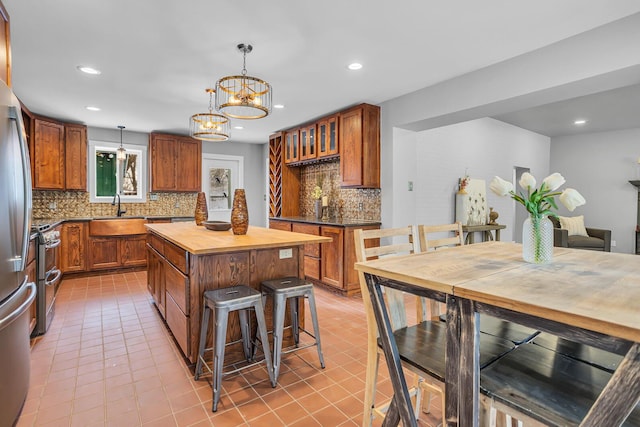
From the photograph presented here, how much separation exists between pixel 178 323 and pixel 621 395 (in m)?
2.51

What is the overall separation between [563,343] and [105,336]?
330cm

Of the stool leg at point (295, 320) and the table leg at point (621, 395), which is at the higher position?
the table leg at point (621, 395)

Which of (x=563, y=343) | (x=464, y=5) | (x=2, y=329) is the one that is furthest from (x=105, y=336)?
(x=464, y=5)

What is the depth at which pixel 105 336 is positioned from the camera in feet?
9.46

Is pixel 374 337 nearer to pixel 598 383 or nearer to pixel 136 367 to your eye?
pixel 598 383

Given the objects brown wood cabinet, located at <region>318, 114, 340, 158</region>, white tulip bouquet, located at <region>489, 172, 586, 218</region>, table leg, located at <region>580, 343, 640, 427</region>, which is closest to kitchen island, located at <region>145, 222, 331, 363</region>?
white tulip bouquet, located at <region>489, 172, 586, 218</region>

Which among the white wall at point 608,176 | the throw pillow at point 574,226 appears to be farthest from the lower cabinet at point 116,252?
the white wall at point 608,176

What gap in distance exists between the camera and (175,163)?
616 centimetres

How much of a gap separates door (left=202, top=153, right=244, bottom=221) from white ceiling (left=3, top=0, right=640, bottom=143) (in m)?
2.84

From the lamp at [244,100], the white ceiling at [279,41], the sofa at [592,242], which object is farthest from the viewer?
the sofa at [592,242]

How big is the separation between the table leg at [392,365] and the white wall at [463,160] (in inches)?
Result: 115

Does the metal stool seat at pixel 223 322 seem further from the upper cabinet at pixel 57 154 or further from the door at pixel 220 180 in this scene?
the door at pixel 220 180

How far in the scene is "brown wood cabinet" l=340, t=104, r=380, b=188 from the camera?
424 cm

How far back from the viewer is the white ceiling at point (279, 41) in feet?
7.27
